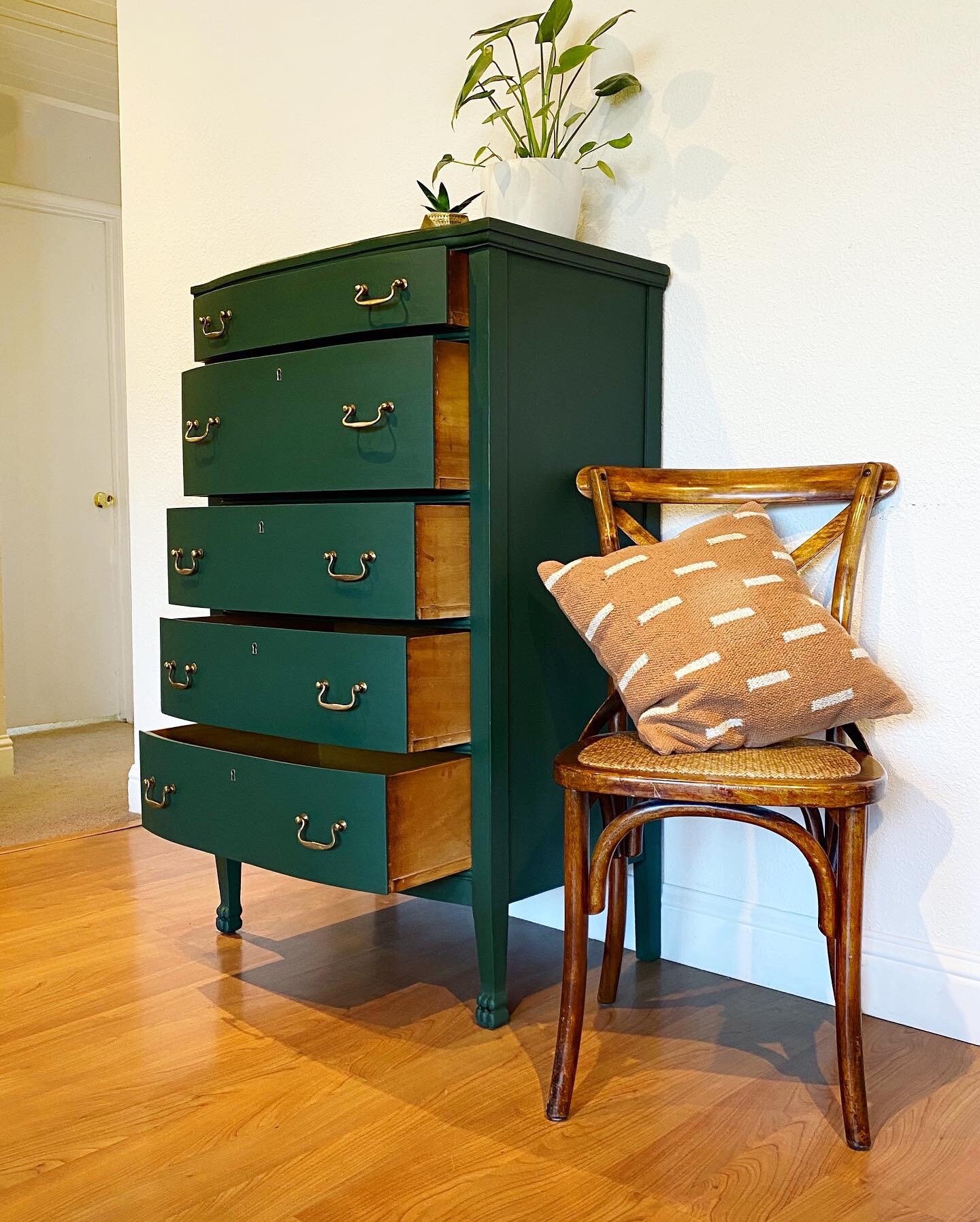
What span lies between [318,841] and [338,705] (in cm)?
19

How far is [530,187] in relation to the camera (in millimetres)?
1844

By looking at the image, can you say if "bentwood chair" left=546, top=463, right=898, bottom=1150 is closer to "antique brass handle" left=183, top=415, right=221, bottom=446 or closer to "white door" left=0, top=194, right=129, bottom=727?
"antique brass handle" left=183, top=415, right=221, bottom=446

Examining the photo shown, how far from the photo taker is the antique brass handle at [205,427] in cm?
188

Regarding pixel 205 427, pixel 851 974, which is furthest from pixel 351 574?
pixel 851 974

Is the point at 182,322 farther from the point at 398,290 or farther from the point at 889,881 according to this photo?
the point at 889,881

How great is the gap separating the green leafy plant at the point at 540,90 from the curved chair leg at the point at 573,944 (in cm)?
106

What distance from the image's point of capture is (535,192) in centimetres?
184

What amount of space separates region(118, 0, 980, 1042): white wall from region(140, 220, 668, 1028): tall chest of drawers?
11 cm

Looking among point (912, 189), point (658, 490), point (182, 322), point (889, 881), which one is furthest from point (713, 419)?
point (182, 322)

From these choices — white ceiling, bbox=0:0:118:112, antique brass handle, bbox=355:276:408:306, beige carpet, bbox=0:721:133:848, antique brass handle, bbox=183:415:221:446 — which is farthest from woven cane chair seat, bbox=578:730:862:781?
white ceiling, bbox=0:0:118:112

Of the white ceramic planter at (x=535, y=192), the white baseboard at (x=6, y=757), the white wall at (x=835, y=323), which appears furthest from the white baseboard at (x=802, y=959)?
the white baseboard at (x=6, y=757)

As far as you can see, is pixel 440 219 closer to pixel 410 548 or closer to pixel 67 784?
pixel 410 548

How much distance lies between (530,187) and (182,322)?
4.23 ft

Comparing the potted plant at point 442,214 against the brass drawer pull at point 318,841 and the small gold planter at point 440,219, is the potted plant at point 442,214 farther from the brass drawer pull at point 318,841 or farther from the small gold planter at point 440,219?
the brass drawer pull at point 318,841
